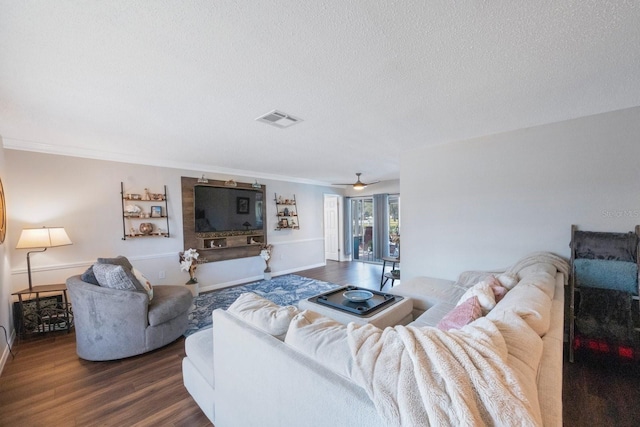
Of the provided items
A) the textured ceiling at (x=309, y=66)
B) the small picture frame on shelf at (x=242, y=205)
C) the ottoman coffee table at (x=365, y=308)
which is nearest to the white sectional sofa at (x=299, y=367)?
the ottoman coffee table at (x=365, y=308)

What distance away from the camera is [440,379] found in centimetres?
70

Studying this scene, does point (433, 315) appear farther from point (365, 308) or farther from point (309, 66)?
point (309, 66)

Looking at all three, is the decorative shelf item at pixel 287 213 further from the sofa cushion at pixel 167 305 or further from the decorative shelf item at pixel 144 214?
the sofa cushion at pixel 167 305

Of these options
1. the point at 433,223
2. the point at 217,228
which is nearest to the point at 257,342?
the point at 433,223

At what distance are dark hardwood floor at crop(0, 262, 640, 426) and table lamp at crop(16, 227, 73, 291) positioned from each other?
1.05 meters

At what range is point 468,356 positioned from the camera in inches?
29.9

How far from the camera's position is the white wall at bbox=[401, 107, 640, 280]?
2387 millimetres

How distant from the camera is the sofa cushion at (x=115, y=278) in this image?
8.18 feet

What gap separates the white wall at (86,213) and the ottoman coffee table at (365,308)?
292 centimetres

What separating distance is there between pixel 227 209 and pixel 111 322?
277 cm

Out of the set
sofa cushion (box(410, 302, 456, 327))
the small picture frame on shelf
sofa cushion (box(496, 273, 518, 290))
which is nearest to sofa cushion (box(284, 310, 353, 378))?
sofa cushion (box(410, 302, 456, 327))

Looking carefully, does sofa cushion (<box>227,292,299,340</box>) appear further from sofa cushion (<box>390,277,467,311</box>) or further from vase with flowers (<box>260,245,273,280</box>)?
vase with flowers (<box>260,245,273,280</box>)

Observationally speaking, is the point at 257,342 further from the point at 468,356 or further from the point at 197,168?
the point at 197,168

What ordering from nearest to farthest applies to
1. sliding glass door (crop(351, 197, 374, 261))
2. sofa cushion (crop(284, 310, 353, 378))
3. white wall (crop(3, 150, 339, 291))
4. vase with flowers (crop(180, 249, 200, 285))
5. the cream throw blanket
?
the cream throw blanket < sofa cushion (crop(284, 310, 353, 378)) < white wall (crop(3, 150, 339, 291)) < vase with flowers (crop(180, 249, 200, 285)) < sliding glass door (crop(351, 197, 374, 261))
